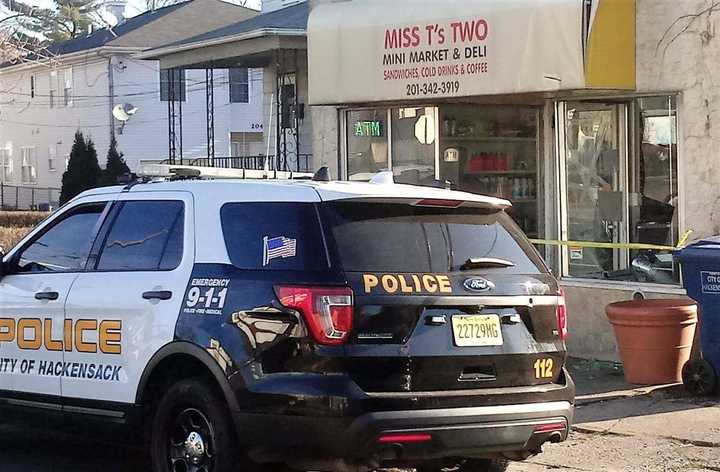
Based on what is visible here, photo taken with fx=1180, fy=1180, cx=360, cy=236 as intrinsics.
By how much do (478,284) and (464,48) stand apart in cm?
607

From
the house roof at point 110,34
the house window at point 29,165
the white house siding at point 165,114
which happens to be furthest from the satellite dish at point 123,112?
the house window at point 29,165

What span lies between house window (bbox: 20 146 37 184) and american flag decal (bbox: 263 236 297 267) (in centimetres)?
4253

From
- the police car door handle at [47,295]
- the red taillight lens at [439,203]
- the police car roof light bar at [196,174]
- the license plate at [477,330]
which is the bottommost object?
the license plate at [477,330]

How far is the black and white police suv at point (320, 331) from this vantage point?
5.78 m

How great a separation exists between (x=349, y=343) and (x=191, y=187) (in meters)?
1.61

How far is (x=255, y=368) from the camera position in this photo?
595 cm

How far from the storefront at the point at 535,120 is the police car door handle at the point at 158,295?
17.8ft

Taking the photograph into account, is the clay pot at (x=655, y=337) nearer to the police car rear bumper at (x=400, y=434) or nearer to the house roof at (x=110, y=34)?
the police car rear bumper at (x=400, y=434)

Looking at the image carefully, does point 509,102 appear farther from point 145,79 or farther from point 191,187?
point 145,79

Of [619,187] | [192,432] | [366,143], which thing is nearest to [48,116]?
[366,143]

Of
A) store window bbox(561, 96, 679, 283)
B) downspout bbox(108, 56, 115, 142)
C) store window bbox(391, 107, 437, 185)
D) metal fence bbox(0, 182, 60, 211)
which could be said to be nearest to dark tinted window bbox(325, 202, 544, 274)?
store window bbox(561, 96, 679, 283)

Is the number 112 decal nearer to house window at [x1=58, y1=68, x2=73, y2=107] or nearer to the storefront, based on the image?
the storefront

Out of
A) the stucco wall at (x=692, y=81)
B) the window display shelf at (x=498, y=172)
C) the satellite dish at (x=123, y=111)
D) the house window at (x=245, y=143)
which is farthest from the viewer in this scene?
the house window at (x=245, y=143)

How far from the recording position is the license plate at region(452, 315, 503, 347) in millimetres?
6004
